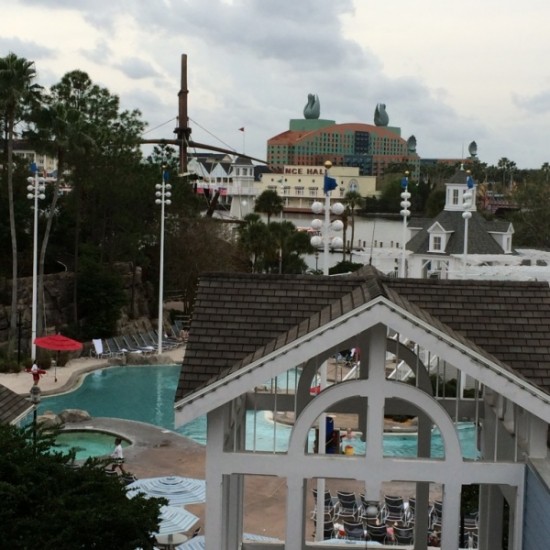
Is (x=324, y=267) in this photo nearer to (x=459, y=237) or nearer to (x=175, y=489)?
(x=175, y=489)

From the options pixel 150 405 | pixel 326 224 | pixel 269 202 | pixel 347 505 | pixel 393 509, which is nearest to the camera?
pixel 326 224

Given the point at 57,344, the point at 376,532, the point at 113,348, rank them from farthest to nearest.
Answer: the point at 113,348 < the point at 57,344 < the point at 376,532

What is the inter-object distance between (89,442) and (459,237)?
2579cm

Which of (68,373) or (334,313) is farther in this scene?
(68,373)

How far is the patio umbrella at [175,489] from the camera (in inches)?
715

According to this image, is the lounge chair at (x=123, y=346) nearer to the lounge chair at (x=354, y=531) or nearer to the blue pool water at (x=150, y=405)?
the blue pool water at (x=150, y=405)

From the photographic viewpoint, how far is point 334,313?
9.70 meters

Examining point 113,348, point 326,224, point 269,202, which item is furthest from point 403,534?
point 269,202

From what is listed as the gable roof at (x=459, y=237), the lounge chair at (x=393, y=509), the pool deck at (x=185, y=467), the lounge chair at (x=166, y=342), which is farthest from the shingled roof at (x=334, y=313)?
the gable roof at (x=459, y=237)

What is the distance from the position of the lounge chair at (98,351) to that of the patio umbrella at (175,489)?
2177cm

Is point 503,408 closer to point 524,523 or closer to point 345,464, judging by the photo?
point 524,523

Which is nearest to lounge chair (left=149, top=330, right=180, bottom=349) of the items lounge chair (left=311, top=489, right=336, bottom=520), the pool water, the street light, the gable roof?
the gable roof

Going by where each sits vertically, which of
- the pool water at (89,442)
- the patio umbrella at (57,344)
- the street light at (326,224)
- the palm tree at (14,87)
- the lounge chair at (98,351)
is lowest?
the pool water at (89,442)

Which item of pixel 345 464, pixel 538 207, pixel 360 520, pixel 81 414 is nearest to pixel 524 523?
pixel 345 464
